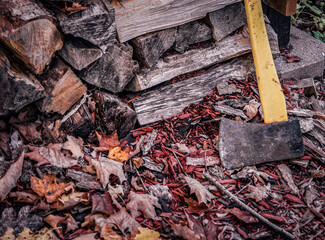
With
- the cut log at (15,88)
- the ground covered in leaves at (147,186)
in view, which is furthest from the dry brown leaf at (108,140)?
the cut log at (15,88)

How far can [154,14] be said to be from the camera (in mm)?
2543

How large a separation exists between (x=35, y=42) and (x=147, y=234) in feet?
5.01

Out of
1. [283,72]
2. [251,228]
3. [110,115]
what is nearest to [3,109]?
[110,115]

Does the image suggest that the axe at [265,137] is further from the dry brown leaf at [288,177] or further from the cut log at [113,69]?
the cut log at [113,69]

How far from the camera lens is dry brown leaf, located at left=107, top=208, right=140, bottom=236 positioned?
5.70ft

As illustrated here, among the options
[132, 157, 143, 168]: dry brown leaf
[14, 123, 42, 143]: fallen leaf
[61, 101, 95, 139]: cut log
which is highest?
[14, 123, 42, 143]: fallen leaf

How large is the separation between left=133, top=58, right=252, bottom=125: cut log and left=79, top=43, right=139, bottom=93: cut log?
0.32 meters

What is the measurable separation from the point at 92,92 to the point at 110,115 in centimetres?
27

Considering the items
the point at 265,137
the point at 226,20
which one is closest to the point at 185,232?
the point at 265,137

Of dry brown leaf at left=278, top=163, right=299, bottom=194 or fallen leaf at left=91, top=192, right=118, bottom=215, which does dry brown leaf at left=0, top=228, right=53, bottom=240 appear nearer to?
fallen leaf at left=91, top=192, right=118, bottom=215

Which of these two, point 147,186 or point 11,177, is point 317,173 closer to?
point 147,186

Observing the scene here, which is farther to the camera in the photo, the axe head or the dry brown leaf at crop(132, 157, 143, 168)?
the axe head

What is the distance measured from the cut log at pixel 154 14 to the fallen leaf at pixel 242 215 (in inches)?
68.3

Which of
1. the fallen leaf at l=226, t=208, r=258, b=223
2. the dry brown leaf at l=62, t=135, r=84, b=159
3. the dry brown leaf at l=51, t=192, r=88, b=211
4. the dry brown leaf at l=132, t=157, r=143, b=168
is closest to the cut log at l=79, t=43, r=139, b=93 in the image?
the dry brown leaf at l=62, t=135, r=84, b=159
